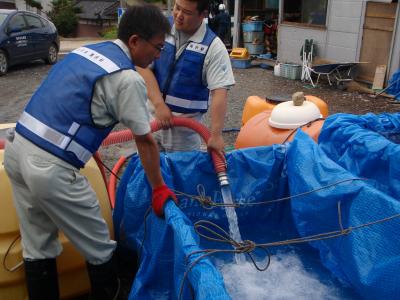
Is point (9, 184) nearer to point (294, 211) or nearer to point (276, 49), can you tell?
point (294, 211)

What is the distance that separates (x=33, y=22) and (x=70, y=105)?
9821 millimetres

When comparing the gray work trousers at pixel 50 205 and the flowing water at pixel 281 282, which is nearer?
the gray work trousers at pixel 50 205

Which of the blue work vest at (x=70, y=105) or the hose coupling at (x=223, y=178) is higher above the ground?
the blue work vest at (x=70, y=105)

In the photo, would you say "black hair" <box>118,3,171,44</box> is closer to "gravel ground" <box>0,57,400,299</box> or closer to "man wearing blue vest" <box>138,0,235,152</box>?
"man wearing blue vest" <box>138,0,235,152</box>

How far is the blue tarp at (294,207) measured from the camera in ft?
6.17

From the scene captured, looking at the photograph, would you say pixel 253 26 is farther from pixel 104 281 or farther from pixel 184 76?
pixel 104 281

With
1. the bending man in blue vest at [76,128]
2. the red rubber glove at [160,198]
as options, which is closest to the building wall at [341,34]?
the red rubber glove at [160,198]

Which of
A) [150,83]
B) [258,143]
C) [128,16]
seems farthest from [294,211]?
[128,16]

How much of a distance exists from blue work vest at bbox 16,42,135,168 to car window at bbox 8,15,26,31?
876 cm

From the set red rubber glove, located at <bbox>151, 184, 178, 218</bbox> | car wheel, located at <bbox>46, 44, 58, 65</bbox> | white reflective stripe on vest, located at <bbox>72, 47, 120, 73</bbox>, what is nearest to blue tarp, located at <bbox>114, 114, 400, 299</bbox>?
red rubber glove, located at <bbox>151, 184, 178, 218</bbox>

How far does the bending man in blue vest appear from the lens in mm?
1727

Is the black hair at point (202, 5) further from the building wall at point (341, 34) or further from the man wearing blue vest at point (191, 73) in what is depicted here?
the building wall at point (341, 34)

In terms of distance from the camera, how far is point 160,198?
6.73ft

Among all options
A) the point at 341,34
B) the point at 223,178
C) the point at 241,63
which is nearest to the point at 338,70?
the point at 341,34
